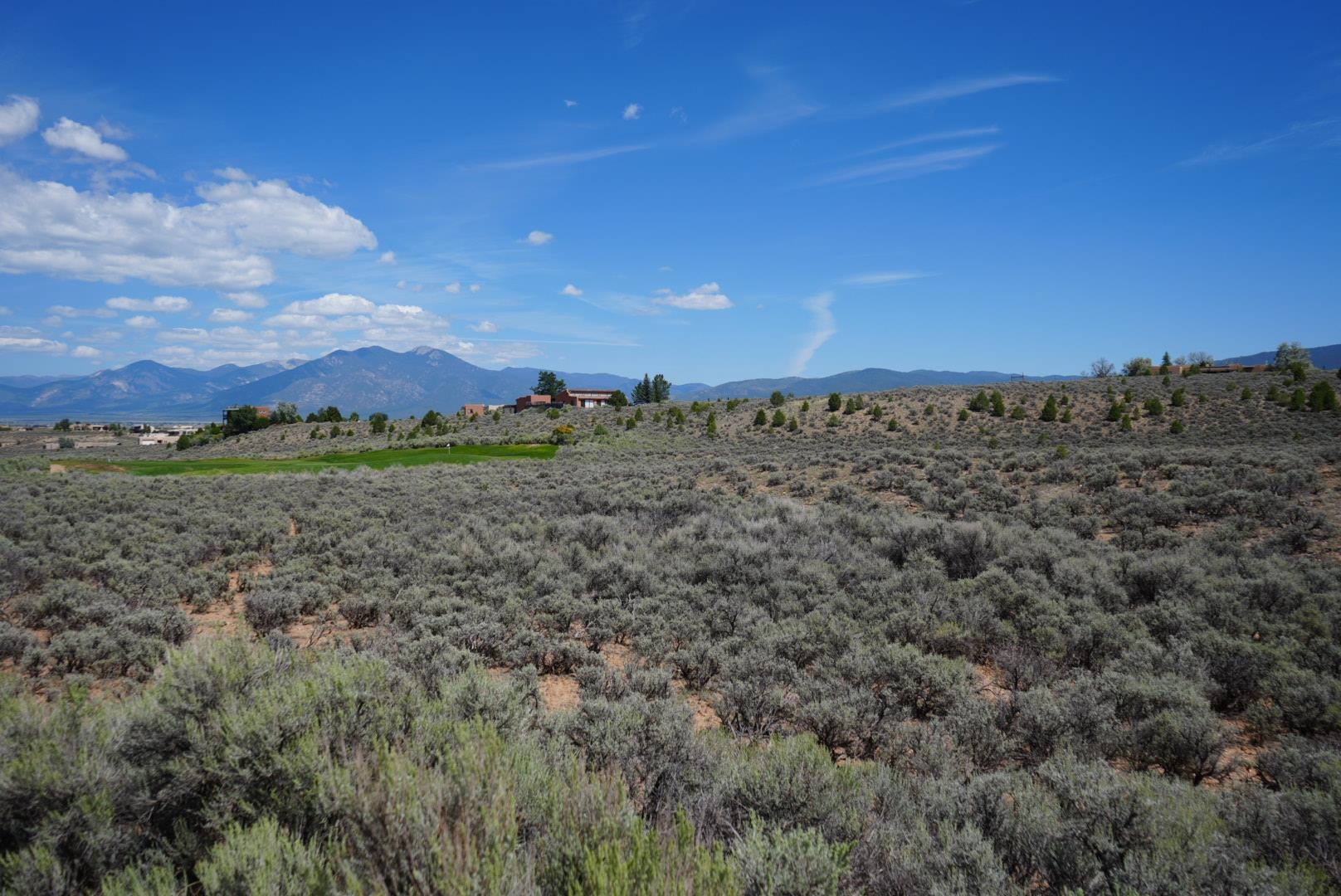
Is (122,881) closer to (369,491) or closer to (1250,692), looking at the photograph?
(1250,692)

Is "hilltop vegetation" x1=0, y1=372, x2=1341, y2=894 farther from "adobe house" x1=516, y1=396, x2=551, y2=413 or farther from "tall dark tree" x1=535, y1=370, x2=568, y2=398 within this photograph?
"tall dark tree" x1=535, y1=370, x2=568, y2=398

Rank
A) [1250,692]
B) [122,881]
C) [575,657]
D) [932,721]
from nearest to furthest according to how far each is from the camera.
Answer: [122,881] < [932,721] < [1250,692] < [575,657]

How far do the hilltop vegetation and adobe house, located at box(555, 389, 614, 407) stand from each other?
79.8 m

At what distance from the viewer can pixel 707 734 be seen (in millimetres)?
5281

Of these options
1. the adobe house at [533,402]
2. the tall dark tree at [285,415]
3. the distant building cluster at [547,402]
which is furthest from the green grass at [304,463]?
the tall dark tree at [285,415]

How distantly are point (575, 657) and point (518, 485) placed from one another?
14.6m

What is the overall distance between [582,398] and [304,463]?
7392cm

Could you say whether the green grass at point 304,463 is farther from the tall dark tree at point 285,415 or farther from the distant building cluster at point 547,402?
the tall dark tree at point 285,415

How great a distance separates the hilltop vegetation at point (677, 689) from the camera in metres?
3.09

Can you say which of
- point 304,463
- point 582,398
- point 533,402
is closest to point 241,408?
point 533,402

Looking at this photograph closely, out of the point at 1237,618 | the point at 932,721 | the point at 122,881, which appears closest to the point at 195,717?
the point at 122,881

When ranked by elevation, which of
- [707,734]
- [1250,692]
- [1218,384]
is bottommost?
[1250,692]

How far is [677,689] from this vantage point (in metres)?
7.24

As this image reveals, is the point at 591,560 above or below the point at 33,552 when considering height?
below
